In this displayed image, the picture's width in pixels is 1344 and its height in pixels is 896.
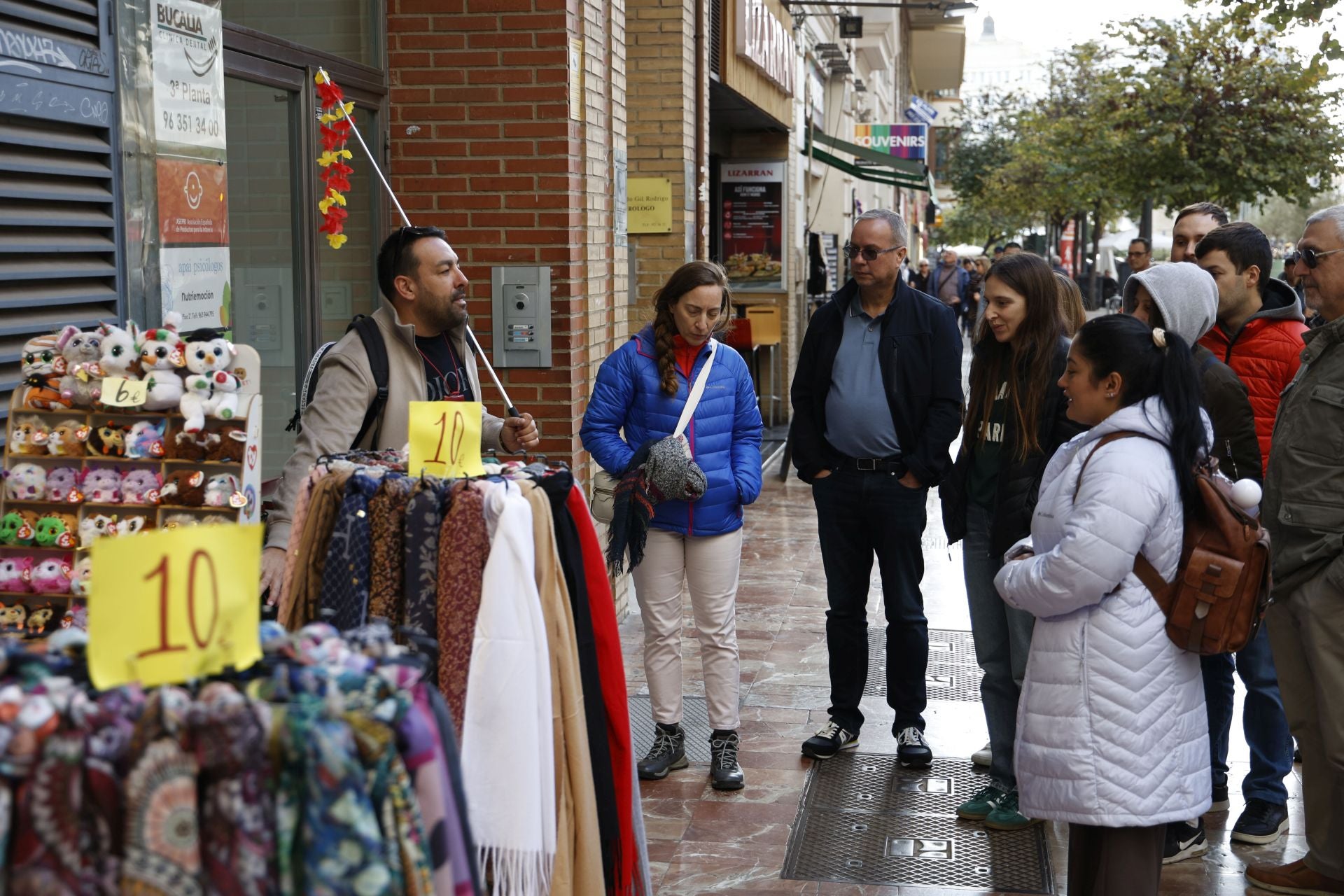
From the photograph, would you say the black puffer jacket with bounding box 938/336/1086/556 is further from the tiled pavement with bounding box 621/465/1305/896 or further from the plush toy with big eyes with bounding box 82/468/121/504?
the plush toy with big eyes with bounding box 82/468/121/504

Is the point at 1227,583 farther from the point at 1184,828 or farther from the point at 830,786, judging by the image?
the point at 830,786

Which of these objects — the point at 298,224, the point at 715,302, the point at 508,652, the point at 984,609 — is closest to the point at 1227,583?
the point at 984,609

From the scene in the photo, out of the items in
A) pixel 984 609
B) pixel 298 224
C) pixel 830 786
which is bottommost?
pixel 830 786

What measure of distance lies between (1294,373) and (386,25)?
4540 mm

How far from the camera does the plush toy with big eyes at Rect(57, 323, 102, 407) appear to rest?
3.17 meters

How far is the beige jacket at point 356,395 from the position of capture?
3.96 metres

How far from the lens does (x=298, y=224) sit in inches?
231

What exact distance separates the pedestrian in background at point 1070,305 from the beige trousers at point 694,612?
1.49 metres

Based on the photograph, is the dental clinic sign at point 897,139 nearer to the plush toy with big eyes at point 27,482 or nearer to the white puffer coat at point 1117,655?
the white puffer coat at point 1117,655

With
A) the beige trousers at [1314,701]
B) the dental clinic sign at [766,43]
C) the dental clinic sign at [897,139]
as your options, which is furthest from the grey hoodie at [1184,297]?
the dental clinic sign at [897,139]

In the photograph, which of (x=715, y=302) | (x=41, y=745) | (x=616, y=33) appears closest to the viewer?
(x=41, y=745)

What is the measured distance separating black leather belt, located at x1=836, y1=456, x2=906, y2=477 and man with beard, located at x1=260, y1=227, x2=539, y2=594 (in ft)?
5.83

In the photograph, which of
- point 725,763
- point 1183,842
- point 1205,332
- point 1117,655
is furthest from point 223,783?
point 1183,842

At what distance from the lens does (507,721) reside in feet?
9.43
